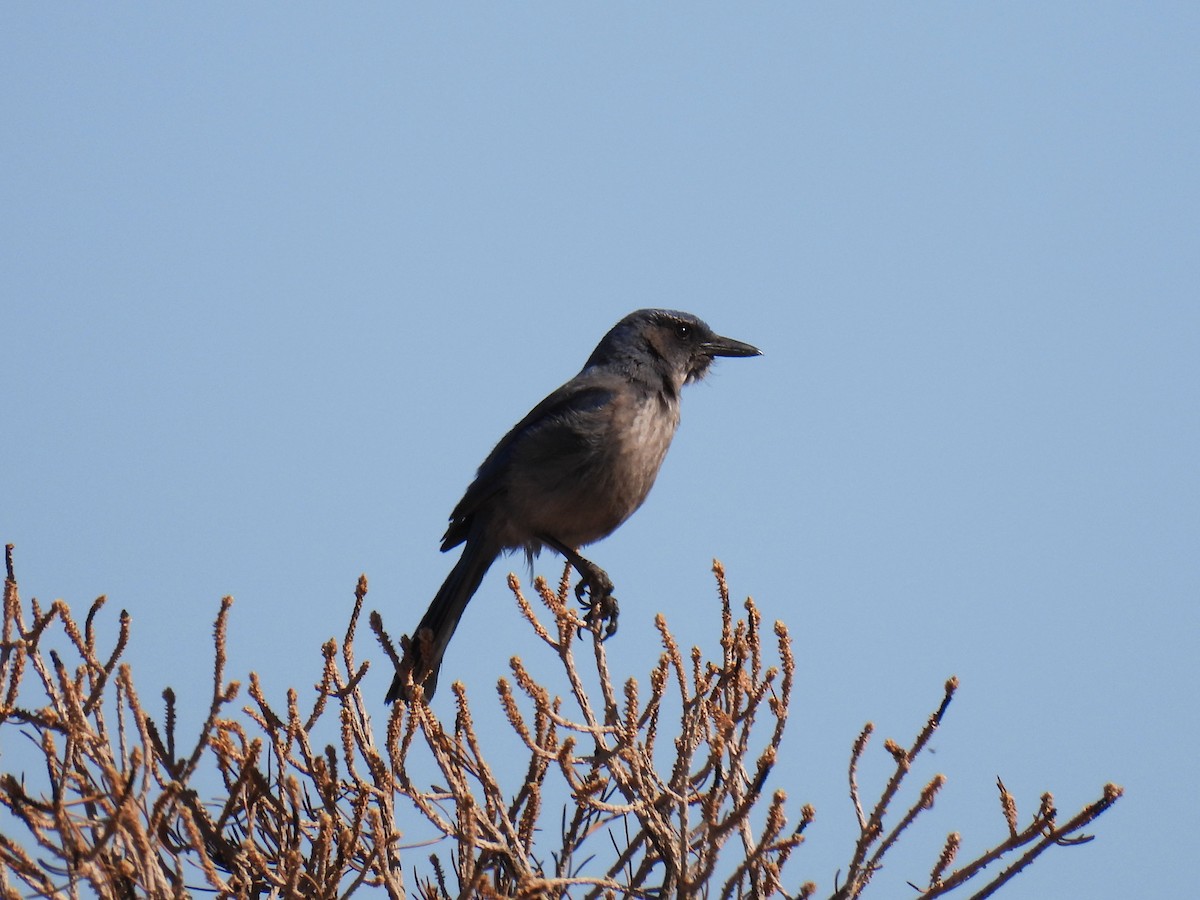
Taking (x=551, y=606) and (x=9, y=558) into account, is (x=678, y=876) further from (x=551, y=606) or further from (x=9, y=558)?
(x=9, y=558)

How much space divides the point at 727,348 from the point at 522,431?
49.0 inches

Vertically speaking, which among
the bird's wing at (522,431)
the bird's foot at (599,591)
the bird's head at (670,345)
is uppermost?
the bird's head at (670,345)

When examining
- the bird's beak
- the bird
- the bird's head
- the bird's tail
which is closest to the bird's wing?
the bird

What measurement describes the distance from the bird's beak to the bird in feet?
1.22

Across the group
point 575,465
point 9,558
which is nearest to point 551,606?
point 9,558

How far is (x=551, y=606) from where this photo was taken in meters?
3.54

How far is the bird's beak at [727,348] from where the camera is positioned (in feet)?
23.3

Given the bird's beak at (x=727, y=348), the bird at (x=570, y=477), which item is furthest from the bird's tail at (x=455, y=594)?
the bird's beak at (x=727, y=348)

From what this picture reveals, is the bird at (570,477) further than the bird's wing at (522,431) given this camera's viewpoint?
No

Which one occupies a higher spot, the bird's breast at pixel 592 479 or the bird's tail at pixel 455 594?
the bird's breast at pixel 592 479

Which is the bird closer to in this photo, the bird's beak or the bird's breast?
the bird's breast

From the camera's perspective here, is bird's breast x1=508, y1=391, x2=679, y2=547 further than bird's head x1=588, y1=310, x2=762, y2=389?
No

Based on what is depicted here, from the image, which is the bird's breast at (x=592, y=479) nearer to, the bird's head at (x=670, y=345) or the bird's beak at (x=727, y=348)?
the bird's head at (x=670, y=345)

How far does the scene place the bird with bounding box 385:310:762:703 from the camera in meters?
6.25
